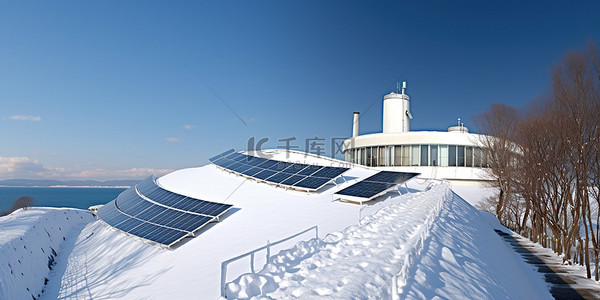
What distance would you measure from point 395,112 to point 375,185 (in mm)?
23431

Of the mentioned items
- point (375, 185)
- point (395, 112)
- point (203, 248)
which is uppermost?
point (395, 112)

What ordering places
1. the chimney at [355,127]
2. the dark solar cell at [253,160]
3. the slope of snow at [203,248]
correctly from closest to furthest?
the slope of snow at [203,248], the dark solar cell at [253,160], the chimney at [355,127]

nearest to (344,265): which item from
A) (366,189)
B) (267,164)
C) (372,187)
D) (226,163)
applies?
(366,189)

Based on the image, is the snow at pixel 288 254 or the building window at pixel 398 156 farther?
the building window at pixel 398 156

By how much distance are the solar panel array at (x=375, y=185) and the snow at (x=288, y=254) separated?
656mm

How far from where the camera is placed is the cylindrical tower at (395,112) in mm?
38375

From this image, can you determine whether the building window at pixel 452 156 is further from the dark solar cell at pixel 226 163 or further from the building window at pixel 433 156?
the dark solar cell at pixel 226 163

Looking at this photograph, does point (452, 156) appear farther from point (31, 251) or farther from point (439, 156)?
point (31, 251)

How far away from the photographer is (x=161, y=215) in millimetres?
16828

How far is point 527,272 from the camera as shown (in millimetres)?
12141

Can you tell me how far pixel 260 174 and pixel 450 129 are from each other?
2963 centimetres

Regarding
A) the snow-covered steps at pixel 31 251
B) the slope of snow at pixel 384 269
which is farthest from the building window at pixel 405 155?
the snow-covered steps at pixel 31 251

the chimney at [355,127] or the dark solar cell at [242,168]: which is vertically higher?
the chimney at [355,127]

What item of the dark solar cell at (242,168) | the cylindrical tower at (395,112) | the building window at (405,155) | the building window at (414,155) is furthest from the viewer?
the cylindrical tower at (395,112)
